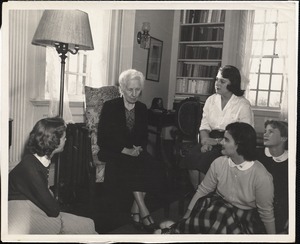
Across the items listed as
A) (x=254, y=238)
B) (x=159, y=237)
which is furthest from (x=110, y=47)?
(x=254, y=238)

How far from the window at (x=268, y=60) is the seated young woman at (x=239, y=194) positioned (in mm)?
118

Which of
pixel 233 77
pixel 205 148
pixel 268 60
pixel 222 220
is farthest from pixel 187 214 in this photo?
pixel 268 60

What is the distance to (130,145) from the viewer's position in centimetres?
129

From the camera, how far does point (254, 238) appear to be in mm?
1212

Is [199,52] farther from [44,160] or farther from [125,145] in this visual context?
[44,160]

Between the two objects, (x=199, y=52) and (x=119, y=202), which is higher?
(x=199, y=52)

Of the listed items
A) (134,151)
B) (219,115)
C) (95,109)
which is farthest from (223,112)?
(95,109)

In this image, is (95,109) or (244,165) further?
(95,109)

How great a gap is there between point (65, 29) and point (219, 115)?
64 centimetres

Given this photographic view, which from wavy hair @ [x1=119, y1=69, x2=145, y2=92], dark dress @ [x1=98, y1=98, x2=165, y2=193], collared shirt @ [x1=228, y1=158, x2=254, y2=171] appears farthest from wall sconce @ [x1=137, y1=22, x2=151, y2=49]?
collared shirt @ [x1=228, y1=158, x2=254, y2=171]

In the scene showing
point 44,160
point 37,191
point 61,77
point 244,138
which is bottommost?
point 37,191

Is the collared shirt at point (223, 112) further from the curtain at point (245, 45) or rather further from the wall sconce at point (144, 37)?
the wall sconce at point (144, 37)

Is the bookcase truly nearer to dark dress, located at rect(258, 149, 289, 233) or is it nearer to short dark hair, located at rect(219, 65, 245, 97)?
short dark hair, located at rect(219, 65, 245, 97)

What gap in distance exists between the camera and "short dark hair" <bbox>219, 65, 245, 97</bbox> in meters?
1.20
